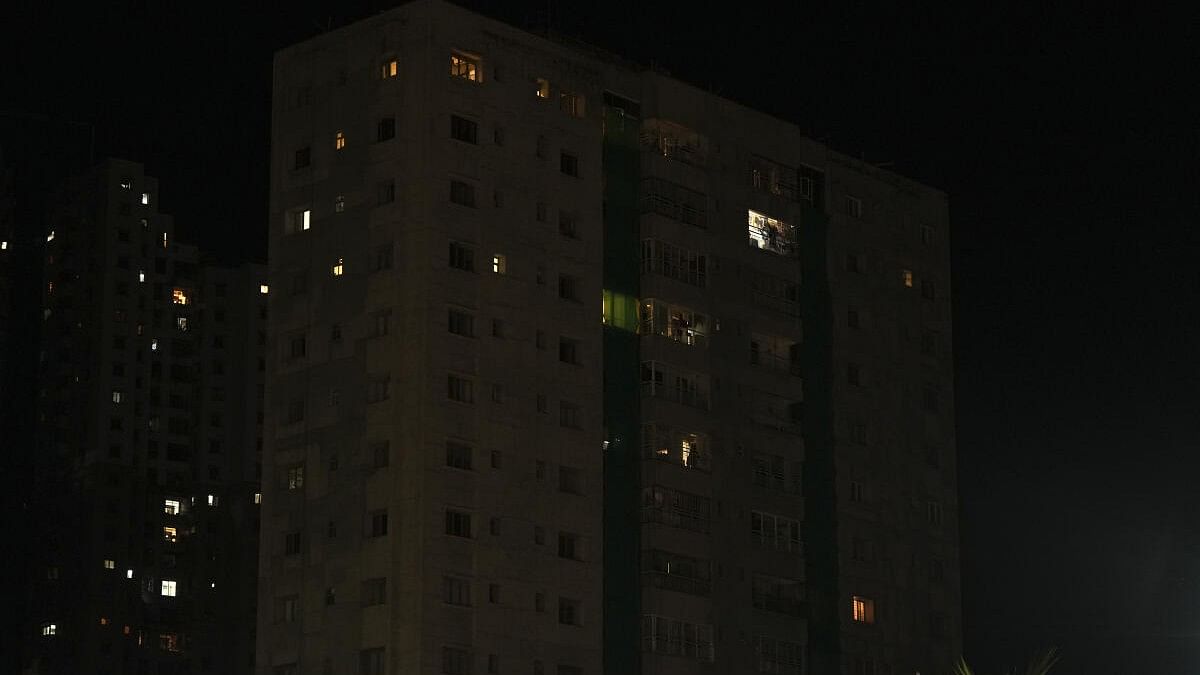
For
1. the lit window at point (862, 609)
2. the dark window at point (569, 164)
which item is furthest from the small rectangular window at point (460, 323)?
the lit window at point (862, 609)

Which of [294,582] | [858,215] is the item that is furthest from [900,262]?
[294,582]

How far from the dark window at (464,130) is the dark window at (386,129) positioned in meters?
2.27

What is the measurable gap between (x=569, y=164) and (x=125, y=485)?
10579 cm

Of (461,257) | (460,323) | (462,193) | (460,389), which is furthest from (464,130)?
(460,389)

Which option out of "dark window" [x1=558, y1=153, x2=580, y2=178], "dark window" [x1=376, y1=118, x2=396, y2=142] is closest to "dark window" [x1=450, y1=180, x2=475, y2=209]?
"dark window" [x1=376, y1=118, x2=396, y2=142]

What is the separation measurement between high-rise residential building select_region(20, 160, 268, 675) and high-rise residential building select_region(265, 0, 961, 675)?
94234 millimetres

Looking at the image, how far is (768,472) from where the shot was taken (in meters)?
103

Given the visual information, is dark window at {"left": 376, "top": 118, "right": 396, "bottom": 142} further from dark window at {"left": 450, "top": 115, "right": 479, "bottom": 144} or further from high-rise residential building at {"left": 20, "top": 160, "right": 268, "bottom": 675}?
high-rise residential building at {"left": 20, "top": 160, "right": 268, "bottom": 675}

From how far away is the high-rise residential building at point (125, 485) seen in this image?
620 feet

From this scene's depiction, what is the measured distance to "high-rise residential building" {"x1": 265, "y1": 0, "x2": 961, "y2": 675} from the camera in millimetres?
→ 88875

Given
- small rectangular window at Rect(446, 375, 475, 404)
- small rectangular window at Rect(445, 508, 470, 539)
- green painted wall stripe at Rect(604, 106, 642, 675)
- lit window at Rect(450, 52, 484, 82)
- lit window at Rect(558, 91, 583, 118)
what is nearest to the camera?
small rectangular window at Rect(445, 508, 470, 539)

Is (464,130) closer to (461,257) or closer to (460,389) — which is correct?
(461,257)

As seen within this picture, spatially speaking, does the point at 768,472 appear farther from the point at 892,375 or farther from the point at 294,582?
the point at 294,582

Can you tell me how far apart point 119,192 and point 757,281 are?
105 metres
